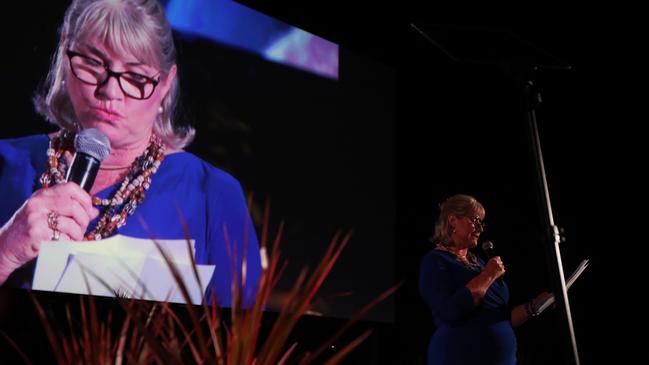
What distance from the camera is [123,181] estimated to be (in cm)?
256

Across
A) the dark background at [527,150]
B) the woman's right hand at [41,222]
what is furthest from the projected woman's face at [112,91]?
the dark background at [527,150]

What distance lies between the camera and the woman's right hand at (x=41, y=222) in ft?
7.34

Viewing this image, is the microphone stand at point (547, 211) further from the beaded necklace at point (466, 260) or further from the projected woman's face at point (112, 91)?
the projected woman's face at point (112, 91)

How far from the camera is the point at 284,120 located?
327cm

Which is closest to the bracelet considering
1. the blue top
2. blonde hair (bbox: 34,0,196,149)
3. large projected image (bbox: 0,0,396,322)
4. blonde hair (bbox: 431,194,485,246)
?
blonde hair (bbox: 431,194,485,246)

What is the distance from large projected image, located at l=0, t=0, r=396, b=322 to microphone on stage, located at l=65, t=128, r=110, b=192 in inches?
0.9

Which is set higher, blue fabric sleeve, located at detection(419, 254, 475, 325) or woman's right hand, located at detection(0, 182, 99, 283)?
woman's right hand, located at detection(0, 182, 99, 283)

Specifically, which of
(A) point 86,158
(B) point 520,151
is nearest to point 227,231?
(A) point 86,158

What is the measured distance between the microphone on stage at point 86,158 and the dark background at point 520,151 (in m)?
0.88

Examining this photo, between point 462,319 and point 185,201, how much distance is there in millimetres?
1176

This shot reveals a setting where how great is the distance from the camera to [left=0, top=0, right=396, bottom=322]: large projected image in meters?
2.36

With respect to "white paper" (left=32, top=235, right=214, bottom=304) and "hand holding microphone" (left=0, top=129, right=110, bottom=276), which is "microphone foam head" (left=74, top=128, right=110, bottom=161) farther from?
"white paper" (left=32, top=235, right=214, bottom=304)

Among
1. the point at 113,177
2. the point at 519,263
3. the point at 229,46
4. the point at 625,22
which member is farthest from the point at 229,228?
the point at 625,22

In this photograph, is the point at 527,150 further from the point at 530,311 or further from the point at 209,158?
the point at 209,158
